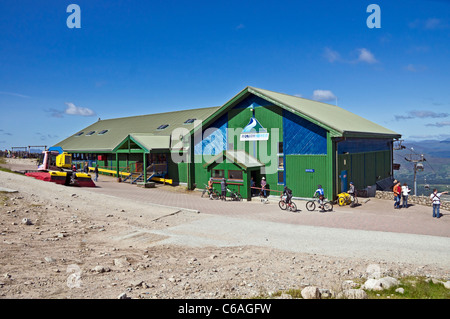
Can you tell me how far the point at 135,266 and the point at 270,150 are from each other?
17.5m

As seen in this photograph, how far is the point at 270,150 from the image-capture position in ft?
84.4

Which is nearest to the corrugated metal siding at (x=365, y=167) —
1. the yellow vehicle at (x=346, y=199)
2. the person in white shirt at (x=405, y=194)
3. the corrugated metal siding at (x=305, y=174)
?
the yellow vehicle at (x=346, y=199)

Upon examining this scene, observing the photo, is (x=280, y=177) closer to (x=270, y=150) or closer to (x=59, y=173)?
(x=270, y=150)

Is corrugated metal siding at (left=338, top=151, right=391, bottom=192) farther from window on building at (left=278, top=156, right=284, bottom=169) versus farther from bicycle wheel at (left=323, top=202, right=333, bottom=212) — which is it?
window on building at (left=278, top=156, right=284, bottom=169)

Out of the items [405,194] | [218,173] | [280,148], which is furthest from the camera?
[218,173]

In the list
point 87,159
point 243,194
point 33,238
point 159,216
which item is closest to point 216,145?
point 243,194

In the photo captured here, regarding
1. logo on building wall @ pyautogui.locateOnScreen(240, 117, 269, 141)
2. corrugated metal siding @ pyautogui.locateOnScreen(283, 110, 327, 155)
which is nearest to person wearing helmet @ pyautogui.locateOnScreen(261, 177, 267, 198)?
corrugated metal siding @ pyautogui.locateOnScreen(283, 110, 327, 155)

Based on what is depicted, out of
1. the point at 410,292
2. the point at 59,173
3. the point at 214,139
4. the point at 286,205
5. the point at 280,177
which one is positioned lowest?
the point at 410,292

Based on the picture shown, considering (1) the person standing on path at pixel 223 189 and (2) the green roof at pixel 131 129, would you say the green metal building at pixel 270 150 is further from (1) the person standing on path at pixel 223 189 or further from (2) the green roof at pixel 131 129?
(2) the green roof at pixel 131 129

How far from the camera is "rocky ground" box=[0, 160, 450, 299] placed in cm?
811

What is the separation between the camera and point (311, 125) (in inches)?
922

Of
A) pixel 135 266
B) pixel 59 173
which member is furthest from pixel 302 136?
pixel 59 173
